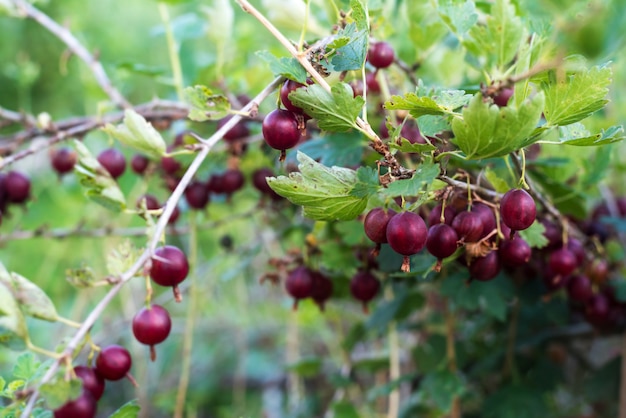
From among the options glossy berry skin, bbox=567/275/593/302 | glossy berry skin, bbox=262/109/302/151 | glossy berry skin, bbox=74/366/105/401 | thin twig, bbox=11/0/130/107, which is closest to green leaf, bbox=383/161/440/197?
glossy berry skin, bbox=262/109/302/151

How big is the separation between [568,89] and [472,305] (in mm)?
379

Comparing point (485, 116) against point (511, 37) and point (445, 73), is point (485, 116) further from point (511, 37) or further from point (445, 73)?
point (445, 73)

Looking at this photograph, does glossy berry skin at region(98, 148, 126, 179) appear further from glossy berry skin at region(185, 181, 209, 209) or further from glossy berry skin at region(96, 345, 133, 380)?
glossy berry skin at region(96, 345, 133, 380)

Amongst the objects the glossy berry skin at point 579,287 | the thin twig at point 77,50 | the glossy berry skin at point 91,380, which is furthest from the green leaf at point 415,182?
the thin twig at point 77,50

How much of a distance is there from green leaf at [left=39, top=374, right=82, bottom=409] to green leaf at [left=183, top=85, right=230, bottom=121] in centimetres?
25

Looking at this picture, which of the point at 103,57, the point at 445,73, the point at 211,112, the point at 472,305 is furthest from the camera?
the point at 103,57

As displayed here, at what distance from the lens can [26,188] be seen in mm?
887

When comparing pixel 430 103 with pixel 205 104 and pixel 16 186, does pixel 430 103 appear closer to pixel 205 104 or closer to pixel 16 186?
pixel 205 104

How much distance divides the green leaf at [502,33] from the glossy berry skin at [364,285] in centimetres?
33

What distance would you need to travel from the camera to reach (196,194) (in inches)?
38.9

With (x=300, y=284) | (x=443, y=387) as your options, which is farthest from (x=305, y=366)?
(x=300, y=284)

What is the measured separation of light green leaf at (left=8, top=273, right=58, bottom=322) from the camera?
0.48 metres

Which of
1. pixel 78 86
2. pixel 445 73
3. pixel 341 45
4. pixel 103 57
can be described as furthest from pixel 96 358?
pixel 78 86

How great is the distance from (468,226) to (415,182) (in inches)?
4.2
